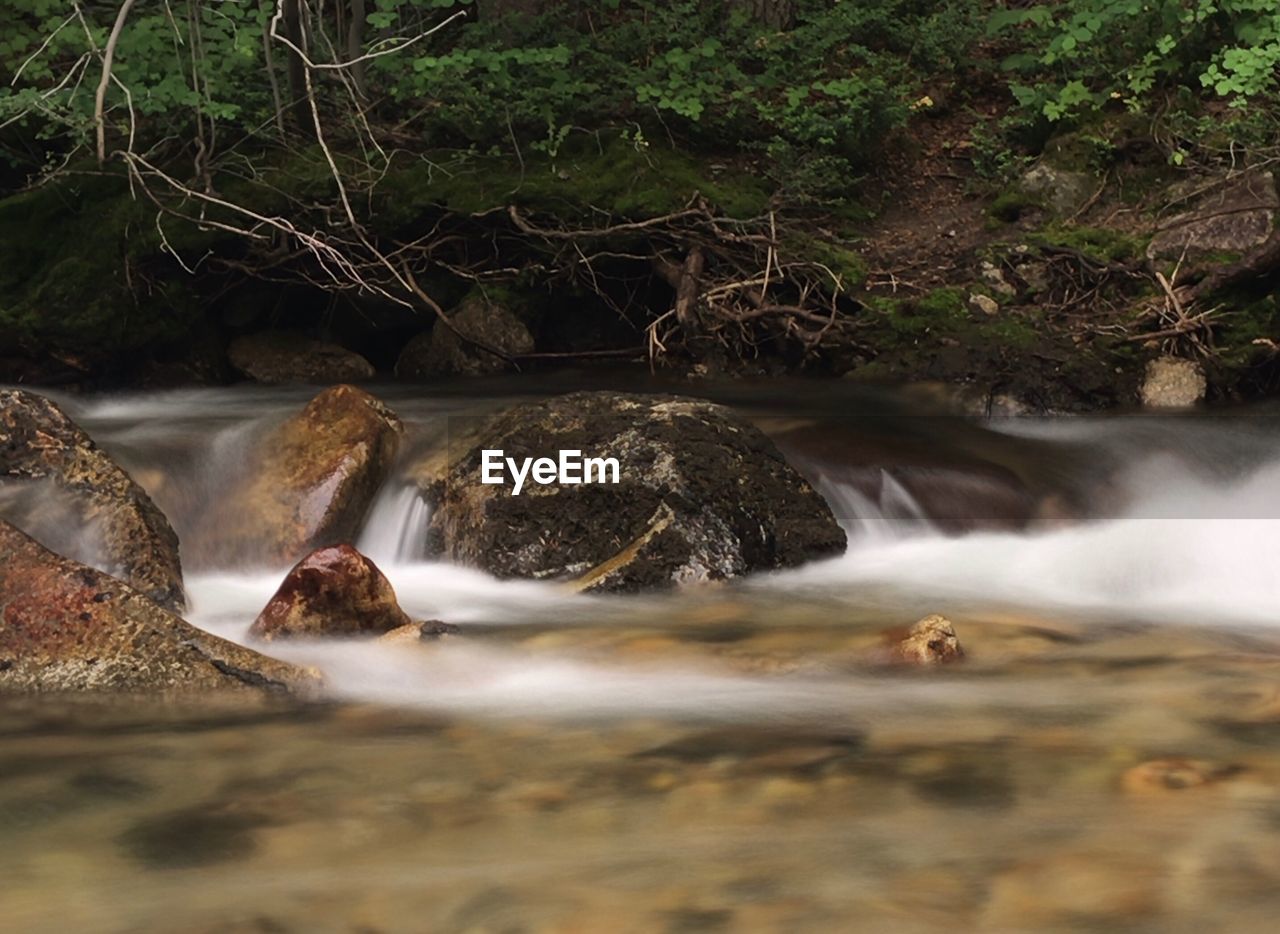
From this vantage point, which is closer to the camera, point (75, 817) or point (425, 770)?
point (75, 817)

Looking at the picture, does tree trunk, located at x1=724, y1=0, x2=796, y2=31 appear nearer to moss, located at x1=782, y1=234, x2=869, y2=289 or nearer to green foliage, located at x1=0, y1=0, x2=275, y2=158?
moss, located at x1=782, y1=234, x2=869, y2=289

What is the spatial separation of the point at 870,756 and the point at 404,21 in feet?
33.7

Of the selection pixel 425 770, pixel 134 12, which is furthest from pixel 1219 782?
pixel 134 12

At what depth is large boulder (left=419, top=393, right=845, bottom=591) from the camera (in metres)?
6.32

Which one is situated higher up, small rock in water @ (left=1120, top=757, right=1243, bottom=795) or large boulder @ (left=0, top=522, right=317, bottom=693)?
Result: large boulder @ (left=0, top=522, right=317, bottom=693)

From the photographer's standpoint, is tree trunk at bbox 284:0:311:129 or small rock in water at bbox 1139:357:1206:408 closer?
small rock in water at bbox 1139:357:1206:408

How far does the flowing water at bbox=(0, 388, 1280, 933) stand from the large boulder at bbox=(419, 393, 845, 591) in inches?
5.7

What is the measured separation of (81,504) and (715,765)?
299 cm

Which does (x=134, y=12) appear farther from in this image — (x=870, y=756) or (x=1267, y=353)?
(x=870, y=756)

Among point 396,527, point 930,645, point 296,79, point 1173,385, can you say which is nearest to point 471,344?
point 296,79

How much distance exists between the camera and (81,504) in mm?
5809

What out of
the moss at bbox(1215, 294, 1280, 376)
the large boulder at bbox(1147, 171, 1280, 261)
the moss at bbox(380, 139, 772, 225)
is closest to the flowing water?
the moss at bbox(1215, 294, 1280, 376)

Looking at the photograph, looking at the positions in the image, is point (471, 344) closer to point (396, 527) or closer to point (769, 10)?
point (396, 527)

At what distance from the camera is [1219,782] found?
3.79 meters
